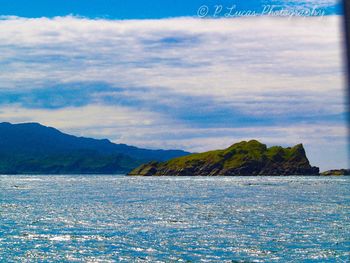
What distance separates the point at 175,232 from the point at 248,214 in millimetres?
28542

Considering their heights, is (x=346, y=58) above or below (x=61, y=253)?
above

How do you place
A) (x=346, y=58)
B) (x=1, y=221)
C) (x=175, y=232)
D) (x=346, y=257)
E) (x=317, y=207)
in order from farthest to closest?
(x=317, y=207)
(x=1, y=221)
(x=175, y=232)
(x=346, y=257)
(x=346, y=58)

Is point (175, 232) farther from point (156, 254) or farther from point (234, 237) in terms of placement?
point (156, 254)

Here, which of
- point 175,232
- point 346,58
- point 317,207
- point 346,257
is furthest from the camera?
point 317,207

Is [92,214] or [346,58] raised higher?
[346,58]

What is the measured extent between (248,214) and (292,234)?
2834cm

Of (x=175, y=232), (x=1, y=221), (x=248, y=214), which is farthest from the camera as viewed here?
(x=248, y=214)

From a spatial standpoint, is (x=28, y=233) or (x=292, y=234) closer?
(x=292, y=234)

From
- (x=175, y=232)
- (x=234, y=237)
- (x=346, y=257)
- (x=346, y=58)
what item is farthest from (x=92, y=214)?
(x=346, y=58)

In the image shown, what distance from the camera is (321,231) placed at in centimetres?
6931

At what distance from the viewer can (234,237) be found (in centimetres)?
6356

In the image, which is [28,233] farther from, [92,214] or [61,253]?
[92,214]

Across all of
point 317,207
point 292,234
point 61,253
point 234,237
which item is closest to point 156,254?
point 61,253

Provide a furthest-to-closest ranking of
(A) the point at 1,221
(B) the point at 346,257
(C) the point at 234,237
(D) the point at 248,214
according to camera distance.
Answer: (D) the point at 248,214 → (A) the point at 1,221 → (C) the point at 234,237 → (B) the point at 346,257
